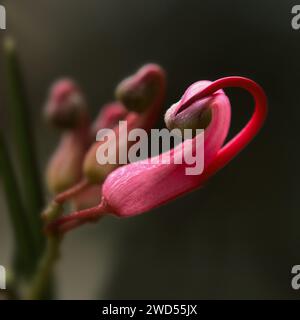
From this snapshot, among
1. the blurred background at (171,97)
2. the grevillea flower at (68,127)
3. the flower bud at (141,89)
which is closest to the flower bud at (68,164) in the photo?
the grevillea flower at (68,127)

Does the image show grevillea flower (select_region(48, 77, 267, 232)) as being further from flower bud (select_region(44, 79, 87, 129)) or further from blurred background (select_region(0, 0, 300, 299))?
blurred background (select_region(0, 0, 300, 299))

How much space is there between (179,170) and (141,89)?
0.13 m

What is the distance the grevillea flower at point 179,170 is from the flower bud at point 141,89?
0.10 metres

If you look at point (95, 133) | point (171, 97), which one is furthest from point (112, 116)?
point (171, 97)

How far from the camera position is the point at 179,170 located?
0.83m

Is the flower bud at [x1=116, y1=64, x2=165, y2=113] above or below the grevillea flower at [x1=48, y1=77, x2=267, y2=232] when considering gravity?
above

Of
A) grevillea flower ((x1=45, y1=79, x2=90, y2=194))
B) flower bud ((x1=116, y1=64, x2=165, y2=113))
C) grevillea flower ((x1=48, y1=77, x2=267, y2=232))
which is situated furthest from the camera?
grevillea flower ((x1=45, y1=79, x2=90, y2=194))

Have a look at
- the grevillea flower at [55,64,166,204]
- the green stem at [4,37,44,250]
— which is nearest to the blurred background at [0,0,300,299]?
the green stem at [4,37,44,250]

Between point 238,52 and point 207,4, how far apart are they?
0.24 m

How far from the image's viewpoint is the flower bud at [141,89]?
3.01 ft

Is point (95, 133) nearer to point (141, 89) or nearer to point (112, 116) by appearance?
point (112, 116)

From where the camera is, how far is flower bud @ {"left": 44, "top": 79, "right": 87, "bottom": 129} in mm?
1049

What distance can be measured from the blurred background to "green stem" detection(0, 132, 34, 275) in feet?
3.12
